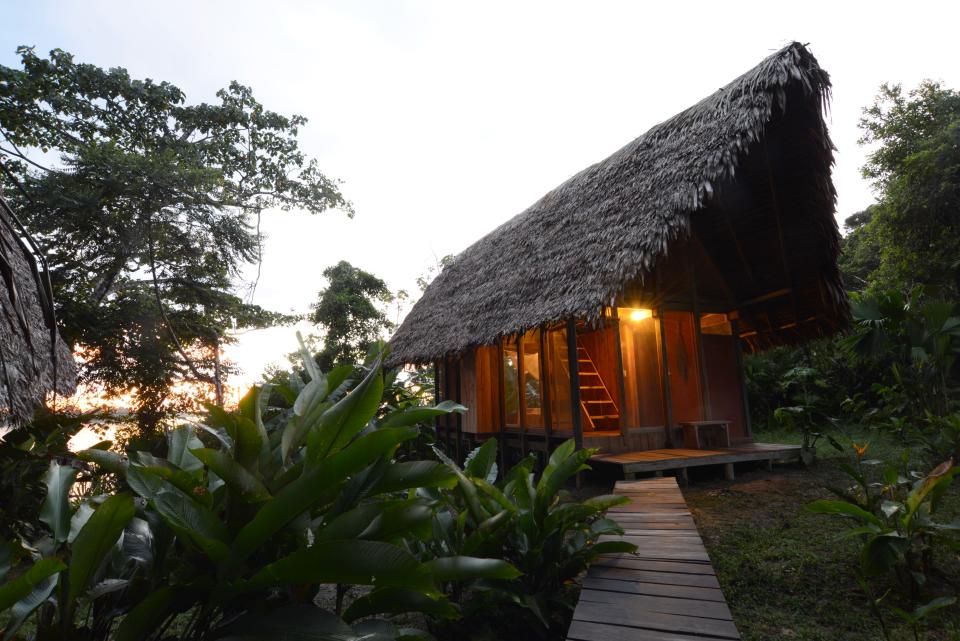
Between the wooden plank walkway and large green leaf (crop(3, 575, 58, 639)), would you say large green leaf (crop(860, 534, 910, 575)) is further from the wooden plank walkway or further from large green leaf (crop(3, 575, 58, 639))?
large green leaf (crop(3, 575, 58, 639))

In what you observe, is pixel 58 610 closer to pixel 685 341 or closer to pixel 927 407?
pixel 685 341

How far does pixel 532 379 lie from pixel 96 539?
20.7 ft

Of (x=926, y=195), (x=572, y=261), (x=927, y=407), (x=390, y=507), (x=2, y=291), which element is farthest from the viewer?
(x=926, y=195)

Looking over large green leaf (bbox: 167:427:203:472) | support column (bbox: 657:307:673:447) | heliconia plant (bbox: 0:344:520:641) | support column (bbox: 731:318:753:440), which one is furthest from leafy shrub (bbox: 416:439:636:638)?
support column (bbox: 731:318:753:440)

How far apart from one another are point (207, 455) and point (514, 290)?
593 centimetres

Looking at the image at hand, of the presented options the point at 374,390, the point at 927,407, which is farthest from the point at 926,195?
the point at 374,390

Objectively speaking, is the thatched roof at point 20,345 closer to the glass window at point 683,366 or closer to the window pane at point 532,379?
the window pane at point 532,379

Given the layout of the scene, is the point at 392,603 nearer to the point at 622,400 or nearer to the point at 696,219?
the point at 622,400

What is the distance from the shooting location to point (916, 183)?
1059 centimetres

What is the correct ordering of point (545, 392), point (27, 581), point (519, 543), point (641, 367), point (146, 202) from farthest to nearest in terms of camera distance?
point (146, 202)
point (545, 392)
point (641, 367)
point (519, 543)
point (27, 581)

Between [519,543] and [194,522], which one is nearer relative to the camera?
[194,522]

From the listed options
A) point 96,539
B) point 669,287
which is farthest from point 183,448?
point 669,287

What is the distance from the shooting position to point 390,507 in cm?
114

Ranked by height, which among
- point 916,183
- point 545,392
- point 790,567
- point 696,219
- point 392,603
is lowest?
point 790,567
